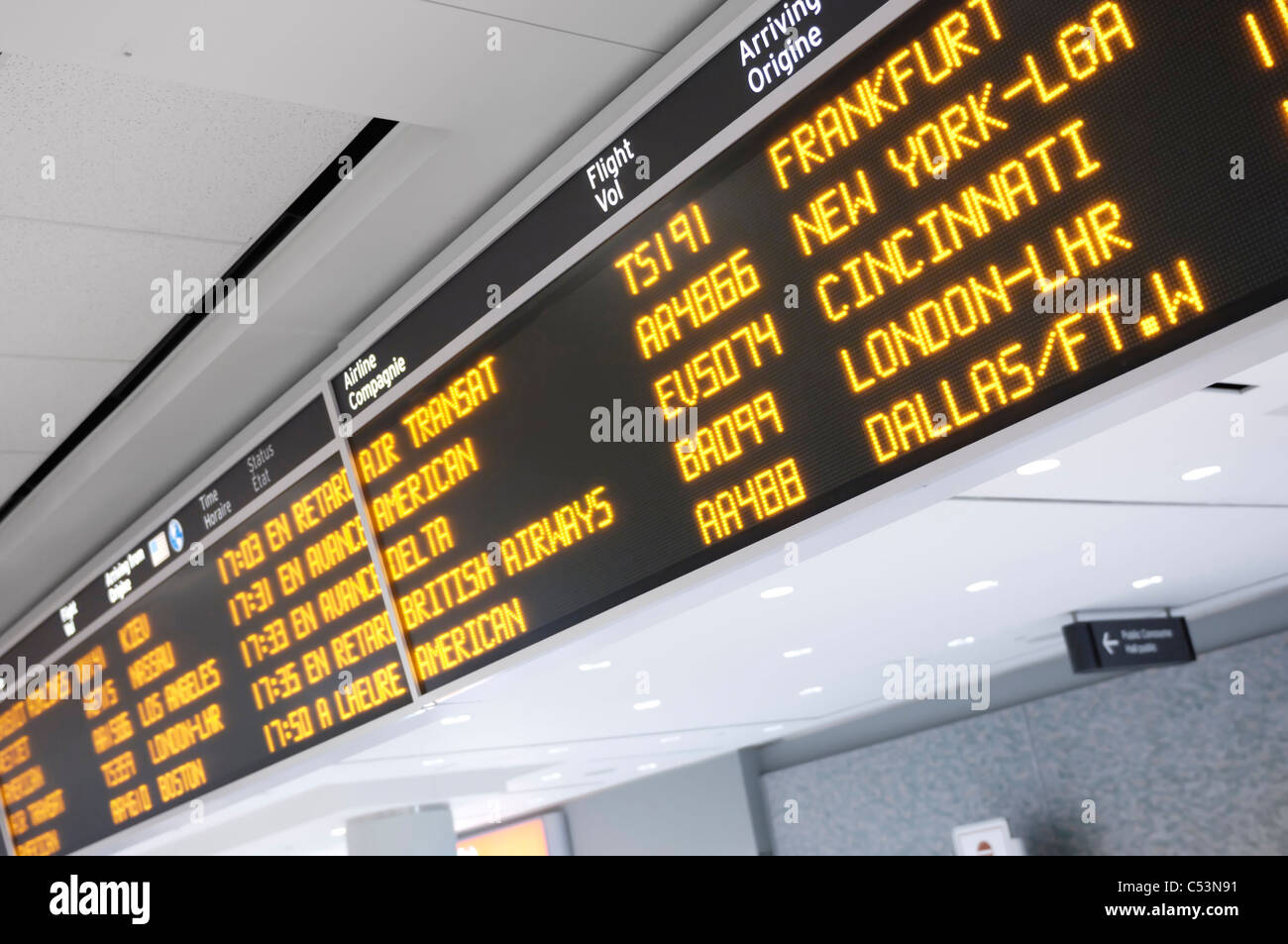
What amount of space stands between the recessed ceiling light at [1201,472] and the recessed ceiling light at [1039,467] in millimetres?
690

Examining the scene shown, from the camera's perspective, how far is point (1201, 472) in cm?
422

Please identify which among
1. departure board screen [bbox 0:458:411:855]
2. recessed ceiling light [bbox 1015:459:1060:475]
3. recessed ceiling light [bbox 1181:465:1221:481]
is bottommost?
recessed ceiling light [bbox 1181:465:1221:481]

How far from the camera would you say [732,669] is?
632 centimetres

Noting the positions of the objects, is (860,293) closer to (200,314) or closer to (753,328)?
(753,328)

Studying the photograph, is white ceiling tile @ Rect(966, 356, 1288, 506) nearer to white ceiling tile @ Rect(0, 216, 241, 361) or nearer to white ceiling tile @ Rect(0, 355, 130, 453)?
white ceiling tile @ Rect(0, 216, 241, 361)

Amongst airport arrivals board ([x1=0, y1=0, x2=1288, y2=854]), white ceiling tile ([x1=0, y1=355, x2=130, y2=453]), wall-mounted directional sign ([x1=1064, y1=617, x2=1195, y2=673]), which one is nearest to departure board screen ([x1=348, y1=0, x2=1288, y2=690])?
airport arrivals board ([x1=0, y1=0, x2=1288, y2=854])

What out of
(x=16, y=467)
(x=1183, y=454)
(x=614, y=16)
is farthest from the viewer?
(x=16, y=467)

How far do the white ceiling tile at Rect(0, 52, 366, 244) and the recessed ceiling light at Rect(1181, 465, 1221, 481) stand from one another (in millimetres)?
2851

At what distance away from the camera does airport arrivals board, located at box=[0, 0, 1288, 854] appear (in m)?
2.43

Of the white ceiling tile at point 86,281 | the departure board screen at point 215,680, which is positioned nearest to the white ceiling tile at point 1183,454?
the departure board screen at point 215,680

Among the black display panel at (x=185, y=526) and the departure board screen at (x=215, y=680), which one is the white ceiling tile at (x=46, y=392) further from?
the departure board screen at (x=215, y=680)

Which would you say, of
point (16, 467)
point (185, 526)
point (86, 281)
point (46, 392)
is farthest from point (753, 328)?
point (16, 467)

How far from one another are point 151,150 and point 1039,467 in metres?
2.74
